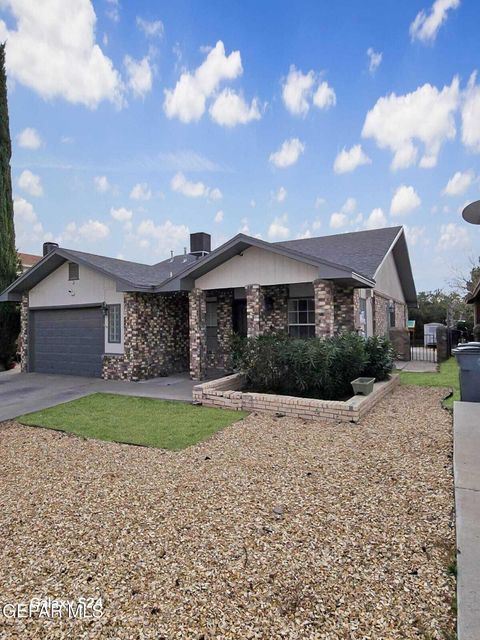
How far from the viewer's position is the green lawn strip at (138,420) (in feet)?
19.1

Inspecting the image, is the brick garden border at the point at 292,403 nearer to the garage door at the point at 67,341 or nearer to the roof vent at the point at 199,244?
the garage door at the point at 67,341

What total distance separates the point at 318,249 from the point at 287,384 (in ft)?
20.9

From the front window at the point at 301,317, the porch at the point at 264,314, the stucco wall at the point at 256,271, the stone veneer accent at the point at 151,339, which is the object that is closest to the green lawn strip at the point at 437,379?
the porch at the point at 264,314

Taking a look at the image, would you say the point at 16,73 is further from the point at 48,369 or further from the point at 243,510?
the point at 243,510

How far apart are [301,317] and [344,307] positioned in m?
1.53

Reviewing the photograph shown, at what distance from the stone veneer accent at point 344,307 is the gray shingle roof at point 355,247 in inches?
27.0

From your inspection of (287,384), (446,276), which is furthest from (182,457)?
(446,276)

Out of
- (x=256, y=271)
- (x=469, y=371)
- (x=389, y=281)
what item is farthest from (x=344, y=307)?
(x=389, y=281)

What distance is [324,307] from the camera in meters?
9.42

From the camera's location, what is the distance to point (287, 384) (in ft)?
27.6

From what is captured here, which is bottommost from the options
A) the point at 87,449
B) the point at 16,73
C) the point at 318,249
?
the point at 87,449

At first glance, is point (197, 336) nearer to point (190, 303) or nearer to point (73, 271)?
point (190, 303)

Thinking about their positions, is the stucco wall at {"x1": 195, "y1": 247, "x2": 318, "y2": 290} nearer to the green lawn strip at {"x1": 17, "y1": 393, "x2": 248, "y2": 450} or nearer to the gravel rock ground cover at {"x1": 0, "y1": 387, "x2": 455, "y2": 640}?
the green lawn strip at {"x1": 17, "y1": 393, "x2": 248, "y2": 450}

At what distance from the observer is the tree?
49.0ft
